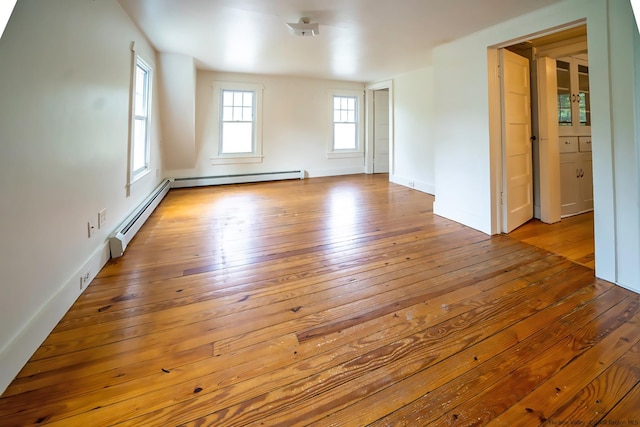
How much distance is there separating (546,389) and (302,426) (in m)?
1.01

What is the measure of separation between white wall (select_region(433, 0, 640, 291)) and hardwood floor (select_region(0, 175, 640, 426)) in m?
0.41

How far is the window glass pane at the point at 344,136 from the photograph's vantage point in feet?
24.3

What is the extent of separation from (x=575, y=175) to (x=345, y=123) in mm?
4806

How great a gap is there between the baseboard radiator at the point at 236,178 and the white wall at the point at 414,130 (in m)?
2.34

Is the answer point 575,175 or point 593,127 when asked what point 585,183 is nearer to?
point 575,175

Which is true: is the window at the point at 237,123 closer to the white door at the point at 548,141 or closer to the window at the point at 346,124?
the window at the point at 346,124

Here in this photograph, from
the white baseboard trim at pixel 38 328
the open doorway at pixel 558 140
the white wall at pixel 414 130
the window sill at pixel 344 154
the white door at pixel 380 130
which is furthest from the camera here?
the white door at pixel 380 130

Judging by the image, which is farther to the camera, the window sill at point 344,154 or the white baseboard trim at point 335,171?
the window sill at point 344,154

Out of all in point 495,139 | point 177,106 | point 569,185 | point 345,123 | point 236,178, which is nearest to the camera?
point 495,139

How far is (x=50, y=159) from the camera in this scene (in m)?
1.66

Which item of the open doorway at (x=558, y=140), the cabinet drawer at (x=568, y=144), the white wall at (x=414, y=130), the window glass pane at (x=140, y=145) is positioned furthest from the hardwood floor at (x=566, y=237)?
the window glass pane at (x=140, y=145)

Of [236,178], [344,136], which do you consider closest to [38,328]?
[236,178]

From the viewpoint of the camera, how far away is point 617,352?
4.68 ft

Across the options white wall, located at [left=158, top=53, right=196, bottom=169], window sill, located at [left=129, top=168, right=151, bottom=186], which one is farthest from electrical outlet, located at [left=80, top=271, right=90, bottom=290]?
white wall, located at [left=158, top=53, right=196, bottom=169]
